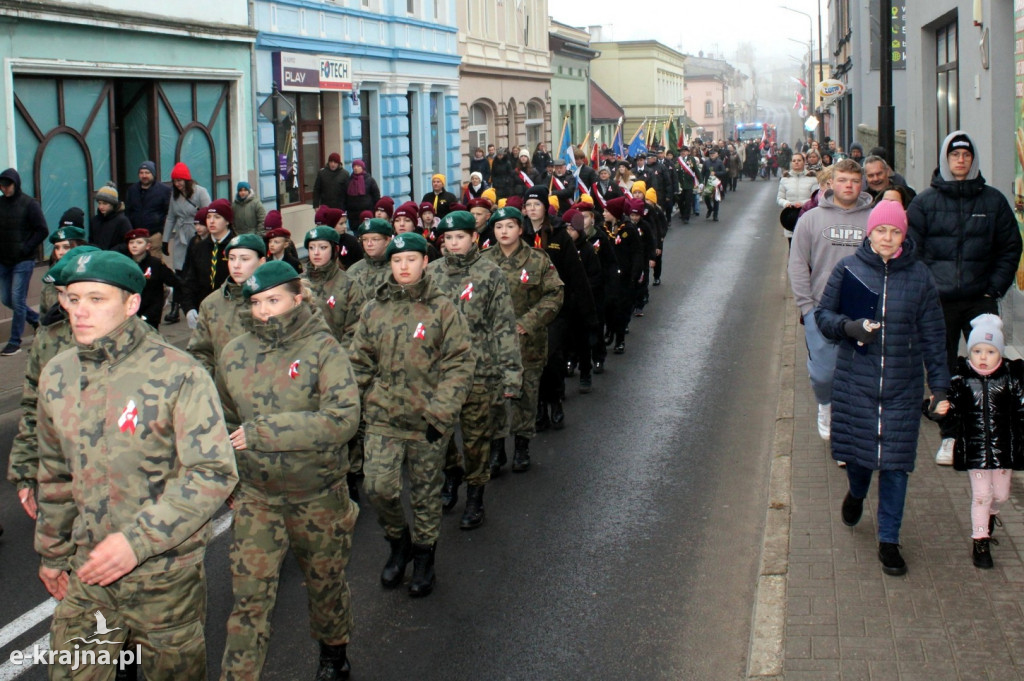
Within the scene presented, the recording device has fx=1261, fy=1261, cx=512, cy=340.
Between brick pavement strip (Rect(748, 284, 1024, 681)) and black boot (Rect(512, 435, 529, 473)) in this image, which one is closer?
brick pavement strip (Rect(748, 284, 1024, 681))

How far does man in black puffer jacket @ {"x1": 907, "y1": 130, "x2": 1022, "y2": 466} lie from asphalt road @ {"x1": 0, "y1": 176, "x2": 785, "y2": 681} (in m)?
1.89

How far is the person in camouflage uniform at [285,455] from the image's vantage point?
5141 mm

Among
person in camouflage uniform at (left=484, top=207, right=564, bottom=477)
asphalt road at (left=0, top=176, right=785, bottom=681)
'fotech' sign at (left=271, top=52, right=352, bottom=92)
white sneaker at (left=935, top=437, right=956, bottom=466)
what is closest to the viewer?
asphalt road at (left=0, top=176, right=785, bottom=681)

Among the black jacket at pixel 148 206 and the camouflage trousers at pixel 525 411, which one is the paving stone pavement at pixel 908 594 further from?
the black jacket at pixel 148 206

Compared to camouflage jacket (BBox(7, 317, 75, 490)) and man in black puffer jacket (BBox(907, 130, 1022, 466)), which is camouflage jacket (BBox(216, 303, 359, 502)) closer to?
camouflage jacket (BBox(7, 317, 75, 490))

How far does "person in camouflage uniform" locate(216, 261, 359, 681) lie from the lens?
16.9 feet

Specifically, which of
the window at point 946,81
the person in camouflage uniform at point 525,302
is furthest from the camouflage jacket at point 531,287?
the window at point 946,81

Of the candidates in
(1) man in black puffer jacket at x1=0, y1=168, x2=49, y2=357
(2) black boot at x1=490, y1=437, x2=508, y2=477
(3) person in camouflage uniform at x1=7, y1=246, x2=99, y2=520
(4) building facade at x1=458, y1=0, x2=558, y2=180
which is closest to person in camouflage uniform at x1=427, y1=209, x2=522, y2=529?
(2) black boot at x1=490, y1=437, x2=508, y2=477

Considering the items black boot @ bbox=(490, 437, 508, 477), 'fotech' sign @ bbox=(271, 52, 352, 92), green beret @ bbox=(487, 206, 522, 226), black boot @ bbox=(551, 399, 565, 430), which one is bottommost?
black boot @ bbox=(490, 437, 508, 477)

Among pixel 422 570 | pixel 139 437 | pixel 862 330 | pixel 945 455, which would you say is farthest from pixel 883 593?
pixel 139 437

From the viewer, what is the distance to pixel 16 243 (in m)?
13.9

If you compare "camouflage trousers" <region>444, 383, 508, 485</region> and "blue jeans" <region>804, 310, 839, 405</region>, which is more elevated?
"blue jeans" <region>804, 310, 839, 405</region>

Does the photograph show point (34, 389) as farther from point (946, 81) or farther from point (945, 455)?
point (946, 81)

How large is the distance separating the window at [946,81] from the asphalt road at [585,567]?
18.7 ft
